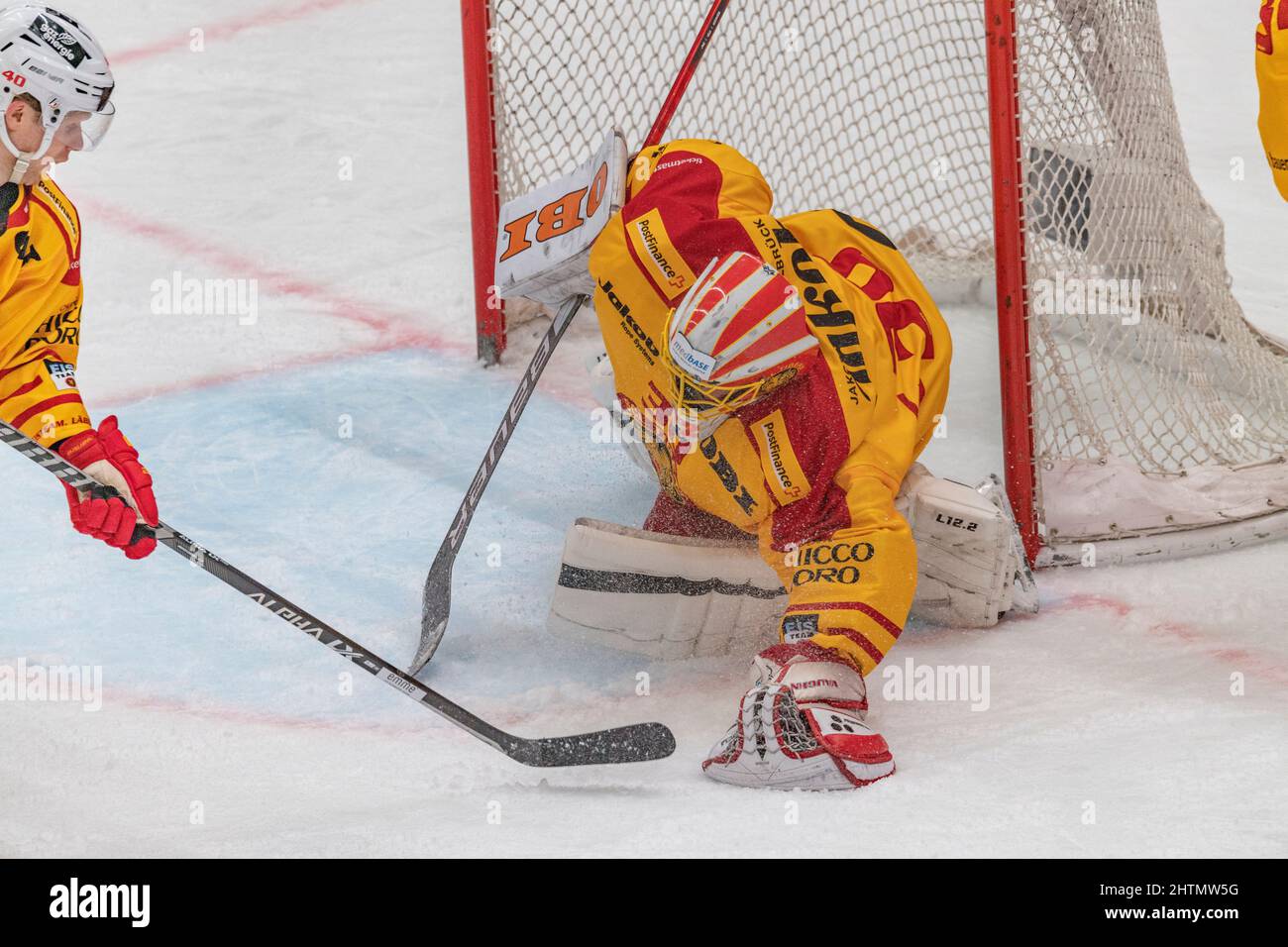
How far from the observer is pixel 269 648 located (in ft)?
8.70

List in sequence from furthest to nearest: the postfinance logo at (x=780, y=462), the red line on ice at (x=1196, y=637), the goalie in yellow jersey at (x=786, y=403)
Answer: the red line on ice at (x=1196, y=637), the postfinance logo at (x=780, y=462), the goalie in yellow jersey at (x=786, y=403)

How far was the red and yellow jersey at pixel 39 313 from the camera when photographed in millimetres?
2197

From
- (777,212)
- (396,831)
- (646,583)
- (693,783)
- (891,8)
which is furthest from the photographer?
(777,212)

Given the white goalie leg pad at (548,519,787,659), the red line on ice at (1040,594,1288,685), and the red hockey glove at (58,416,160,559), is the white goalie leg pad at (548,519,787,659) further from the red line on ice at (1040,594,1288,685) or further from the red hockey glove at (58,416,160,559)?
the red hockey glove at (58,416,160,559)

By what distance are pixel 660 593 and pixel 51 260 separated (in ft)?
3.66

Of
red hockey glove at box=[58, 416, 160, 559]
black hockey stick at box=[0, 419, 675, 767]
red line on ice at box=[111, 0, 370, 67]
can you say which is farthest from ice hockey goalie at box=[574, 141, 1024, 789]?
red line on ice at box=[111, 0, 370, 67]

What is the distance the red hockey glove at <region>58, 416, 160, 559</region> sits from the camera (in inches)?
84.3

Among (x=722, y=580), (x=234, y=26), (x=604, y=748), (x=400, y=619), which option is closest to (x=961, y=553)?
(x=722, y=580)

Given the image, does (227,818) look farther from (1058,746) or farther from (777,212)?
(777,212)

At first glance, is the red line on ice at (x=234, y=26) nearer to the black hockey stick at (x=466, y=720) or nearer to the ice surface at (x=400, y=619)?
the ice surface at (x=400, y=619)

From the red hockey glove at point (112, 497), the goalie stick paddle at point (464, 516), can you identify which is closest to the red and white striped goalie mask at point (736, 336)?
the goalie stick paddle at point (464, 516)

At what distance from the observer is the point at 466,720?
2.20 m

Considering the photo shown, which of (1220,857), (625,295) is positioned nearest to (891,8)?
(625,295)

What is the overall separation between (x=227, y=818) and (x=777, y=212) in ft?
7.89
